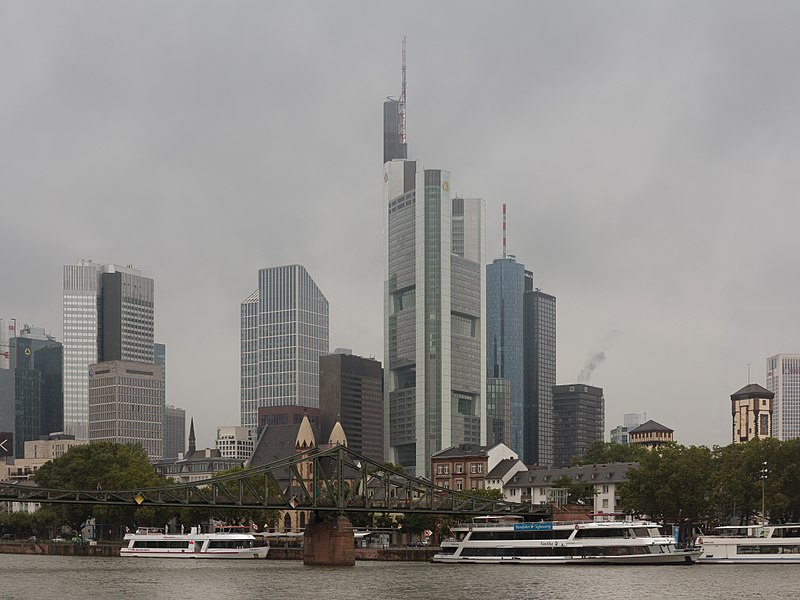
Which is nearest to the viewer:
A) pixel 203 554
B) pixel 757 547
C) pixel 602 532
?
pixel 757 547

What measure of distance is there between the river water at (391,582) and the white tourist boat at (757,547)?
3.85m

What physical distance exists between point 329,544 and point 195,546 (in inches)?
1313

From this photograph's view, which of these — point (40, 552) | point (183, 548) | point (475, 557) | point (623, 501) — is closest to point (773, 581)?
point (475, 557)

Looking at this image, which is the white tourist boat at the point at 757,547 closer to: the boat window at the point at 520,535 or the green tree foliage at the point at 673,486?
the boat window at the point at 520,535

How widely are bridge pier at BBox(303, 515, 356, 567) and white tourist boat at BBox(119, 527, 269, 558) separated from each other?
23494 mm

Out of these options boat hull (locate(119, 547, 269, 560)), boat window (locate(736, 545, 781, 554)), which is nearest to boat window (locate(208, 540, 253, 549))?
boat hull (locate(119, 547, 269, 560))

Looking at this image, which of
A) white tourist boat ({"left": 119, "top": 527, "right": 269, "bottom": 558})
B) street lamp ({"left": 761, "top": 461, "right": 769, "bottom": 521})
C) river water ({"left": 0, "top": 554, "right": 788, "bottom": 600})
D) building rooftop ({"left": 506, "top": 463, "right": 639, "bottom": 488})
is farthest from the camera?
building rooftop ({"left": 506, "top": 463, "right": 639, "bottom": 488})

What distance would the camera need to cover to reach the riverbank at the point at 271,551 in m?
149

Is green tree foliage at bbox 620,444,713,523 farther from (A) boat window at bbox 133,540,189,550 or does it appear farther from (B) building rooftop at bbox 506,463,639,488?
(A) boat window at bbox 133,540,189,550

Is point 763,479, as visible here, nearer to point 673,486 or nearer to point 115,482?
point 673,486

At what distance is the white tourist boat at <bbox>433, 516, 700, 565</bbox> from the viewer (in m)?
126

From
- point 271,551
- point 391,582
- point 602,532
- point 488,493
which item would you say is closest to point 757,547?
point 602,532

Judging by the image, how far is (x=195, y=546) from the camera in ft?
527

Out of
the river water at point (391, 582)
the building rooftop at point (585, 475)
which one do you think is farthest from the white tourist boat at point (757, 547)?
the building rooftop at point (585, 475)
